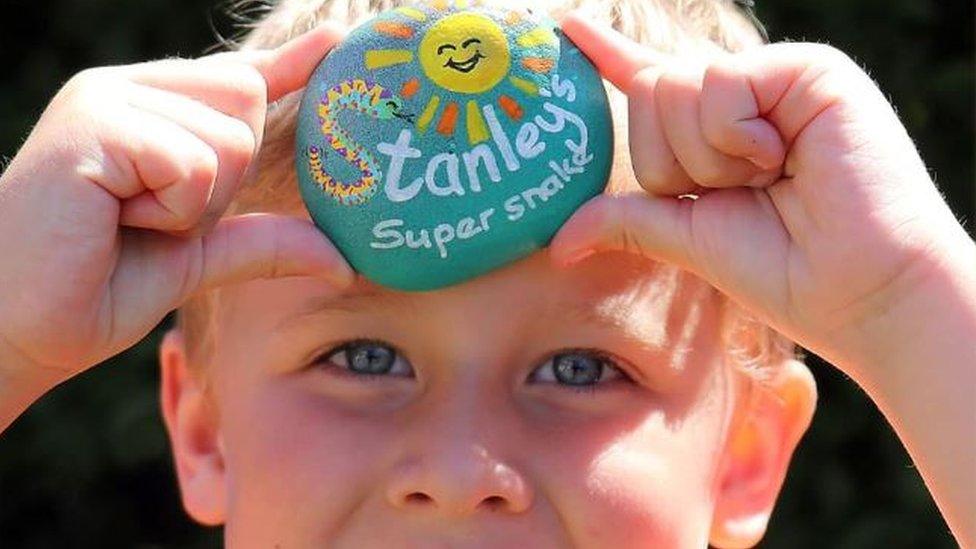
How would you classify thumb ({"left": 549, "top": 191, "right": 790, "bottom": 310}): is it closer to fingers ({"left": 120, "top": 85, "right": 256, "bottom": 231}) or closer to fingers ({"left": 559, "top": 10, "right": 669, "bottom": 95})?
fingers ({"left": 559, "top": 10, "right": 669, "bottom": 95})

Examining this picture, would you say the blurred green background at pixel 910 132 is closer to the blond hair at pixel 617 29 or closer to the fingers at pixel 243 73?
the blond hair at pixel 617 29

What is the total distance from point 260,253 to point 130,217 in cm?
16

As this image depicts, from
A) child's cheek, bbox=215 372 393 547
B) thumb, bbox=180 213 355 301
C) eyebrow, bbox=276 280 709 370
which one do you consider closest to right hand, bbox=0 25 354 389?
thumb, bbox=180 213 355 301

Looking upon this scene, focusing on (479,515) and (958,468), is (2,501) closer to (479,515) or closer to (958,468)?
(479,515)

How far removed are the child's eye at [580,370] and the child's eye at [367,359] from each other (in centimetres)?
16

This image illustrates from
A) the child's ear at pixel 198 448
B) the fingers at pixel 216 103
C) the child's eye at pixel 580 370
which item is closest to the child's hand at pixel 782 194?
the child's eye at pixel 580 370

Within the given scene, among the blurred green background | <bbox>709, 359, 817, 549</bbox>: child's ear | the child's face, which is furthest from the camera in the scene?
the blurred green background

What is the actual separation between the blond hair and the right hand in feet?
0.53

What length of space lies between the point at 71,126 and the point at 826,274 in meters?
0.80

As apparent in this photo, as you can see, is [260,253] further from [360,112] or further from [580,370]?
[580,370]

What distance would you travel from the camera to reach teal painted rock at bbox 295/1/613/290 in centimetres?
200

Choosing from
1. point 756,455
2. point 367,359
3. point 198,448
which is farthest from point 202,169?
point 756,455

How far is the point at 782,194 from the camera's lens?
2012 millimetres

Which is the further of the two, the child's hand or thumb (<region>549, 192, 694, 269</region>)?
thumb (<region>549, 192, 694, 269</region>)
